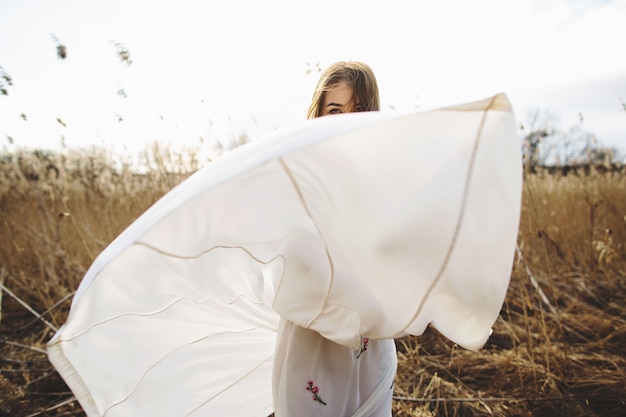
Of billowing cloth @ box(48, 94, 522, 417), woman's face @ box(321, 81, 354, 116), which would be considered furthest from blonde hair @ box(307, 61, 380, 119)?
billowing cloth @ box(48, 94, 522, 417)

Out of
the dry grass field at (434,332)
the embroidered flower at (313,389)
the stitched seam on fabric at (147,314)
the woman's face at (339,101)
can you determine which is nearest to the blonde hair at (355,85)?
the woman's face at (339,101)

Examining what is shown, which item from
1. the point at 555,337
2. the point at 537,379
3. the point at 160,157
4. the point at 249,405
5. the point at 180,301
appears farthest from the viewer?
the point at 160,157

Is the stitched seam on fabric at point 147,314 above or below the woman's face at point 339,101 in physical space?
below

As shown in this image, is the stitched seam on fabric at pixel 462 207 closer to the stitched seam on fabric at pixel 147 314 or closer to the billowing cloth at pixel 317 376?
the billowing cloth at pixel 317 376

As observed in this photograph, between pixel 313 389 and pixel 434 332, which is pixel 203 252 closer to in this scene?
pixel 313 389

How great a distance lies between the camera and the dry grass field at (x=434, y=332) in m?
1.87

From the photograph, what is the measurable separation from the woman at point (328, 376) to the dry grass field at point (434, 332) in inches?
25.0

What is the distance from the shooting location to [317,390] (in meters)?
0.91

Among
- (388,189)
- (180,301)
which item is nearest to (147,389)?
(180,301)

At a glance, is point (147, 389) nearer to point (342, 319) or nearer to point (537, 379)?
point (342, 319)

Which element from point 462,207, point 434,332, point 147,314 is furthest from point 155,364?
point 434,332

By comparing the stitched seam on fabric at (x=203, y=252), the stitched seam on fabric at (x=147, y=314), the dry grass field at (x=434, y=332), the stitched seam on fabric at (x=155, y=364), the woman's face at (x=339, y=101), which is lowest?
the dry grass field at (x=434, y=332)

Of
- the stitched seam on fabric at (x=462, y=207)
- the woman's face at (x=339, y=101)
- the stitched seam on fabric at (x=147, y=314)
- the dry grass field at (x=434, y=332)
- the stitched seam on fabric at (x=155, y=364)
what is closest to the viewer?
the stitched seam on fabric at (x=462, y=207)

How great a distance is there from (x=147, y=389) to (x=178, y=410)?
0.14 meters
